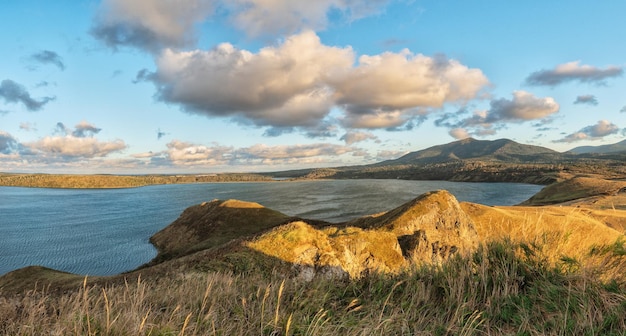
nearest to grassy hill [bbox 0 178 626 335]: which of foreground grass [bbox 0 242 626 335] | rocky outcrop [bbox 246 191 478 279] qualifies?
foreground grass [bbox 0 242 626 335]

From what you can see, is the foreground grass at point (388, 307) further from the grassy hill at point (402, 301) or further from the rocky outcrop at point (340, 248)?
the rocky outcrop at point (340, 248)

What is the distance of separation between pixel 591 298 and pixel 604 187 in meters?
106

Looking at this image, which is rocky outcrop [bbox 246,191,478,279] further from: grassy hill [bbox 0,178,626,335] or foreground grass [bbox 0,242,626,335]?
foreground grass [bbox 0,242,626,335]

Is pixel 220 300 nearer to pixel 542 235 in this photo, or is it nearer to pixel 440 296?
pixel 440 296

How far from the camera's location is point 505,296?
5.79m

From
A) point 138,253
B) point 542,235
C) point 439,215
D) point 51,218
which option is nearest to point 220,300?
point 542,235

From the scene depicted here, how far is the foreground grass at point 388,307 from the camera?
437 cm

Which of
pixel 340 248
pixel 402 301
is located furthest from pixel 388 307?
pixel 340 248

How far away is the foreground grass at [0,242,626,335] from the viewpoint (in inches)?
172

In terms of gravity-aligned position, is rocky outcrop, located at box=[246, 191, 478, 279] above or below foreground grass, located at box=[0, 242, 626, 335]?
below

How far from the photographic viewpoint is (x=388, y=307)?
232 inches

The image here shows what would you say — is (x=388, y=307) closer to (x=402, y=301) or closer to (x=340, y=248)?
(x=402, y=301)

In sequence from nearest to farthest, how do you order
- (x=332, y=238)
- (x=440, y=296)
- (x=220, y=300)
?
(x=220, y=300)
(x=440, y=296)
(x=332, y=238)

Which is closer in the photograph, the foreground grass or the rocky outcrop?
the foreground grass
